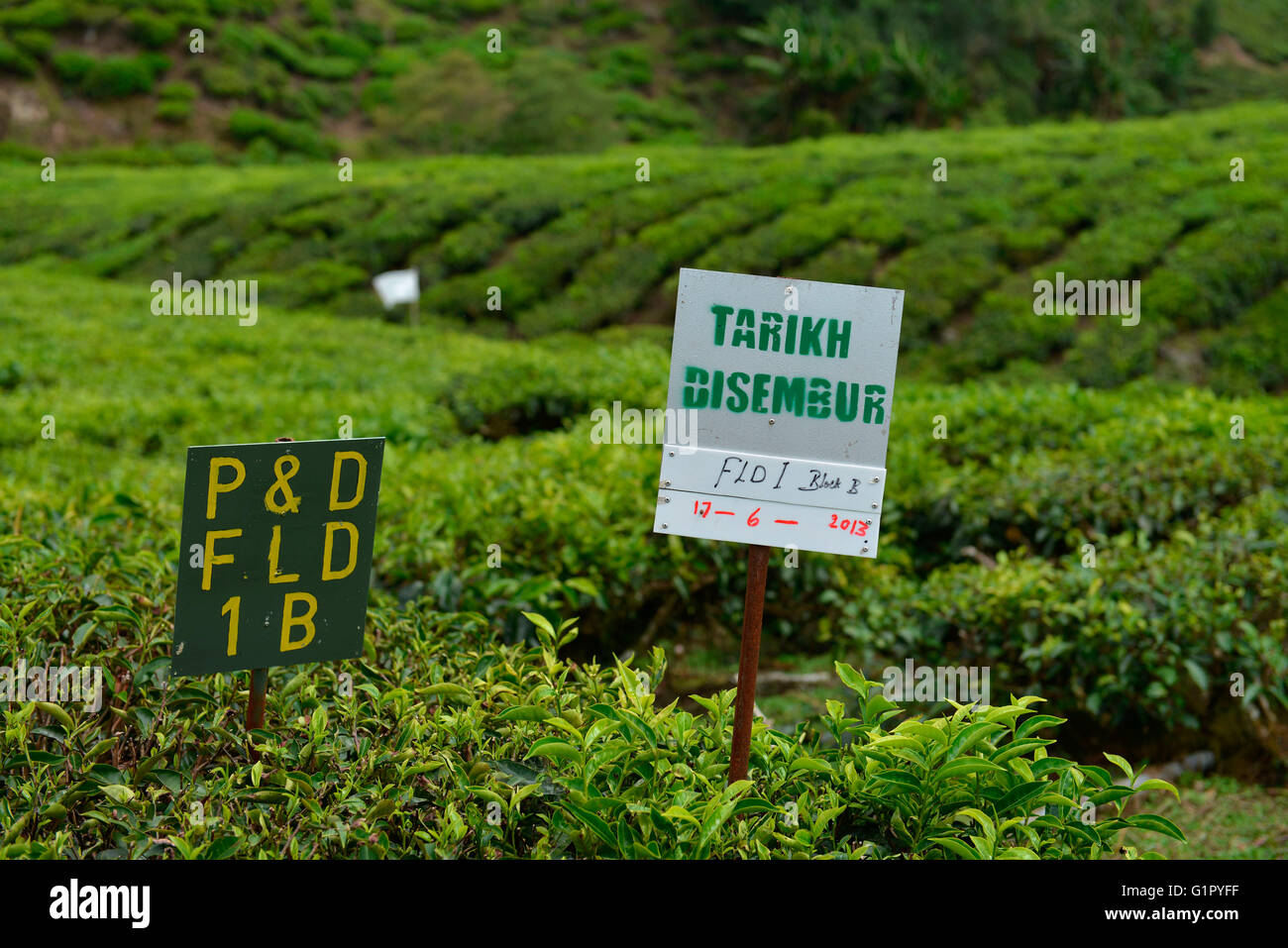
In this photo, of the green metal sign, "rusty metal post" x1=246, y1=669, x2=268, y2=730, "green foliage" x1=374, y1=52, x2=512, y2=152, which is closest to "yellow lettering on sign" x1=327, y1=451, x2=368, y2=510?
the green metal sign

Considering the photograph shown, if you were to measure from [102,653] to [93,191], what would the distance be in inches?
848

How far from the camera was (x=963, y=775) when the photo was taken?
6.34ft

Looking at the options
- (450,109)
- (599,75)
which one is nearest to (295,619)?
(450,109)

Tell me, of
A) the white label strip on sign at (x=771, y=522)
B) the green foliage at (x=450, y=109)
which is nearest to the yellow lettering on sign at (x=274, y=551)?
the white label strip on sign at (x=771, y=522)

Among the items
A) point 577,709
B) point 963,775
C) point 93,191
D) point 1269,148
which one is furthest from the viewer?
point 93,191

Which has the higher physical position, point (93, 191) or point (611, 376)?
point (93, 191)

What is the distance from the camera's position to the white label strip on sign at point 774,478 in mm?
2045

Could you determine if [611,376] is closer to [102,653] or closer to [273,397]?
[273,397]

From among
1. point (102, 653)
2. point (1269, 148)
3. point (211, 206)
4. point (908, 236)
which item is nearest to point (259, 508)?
point (102, 653)

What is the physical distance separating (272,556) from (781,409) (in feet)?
3.65

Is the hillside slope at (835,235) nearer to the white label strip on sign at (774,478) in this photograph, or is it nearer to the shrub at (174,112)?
the white label strip on sign at (774,478)

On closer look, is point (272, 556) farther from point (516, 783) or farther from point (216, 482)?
point (516, 783)

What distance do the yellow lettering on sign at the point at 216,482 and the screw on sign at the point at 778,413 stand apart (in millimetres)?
869

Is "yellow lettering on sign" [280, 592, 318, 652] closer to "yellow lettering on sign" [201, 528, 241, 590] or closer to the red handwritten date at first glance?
"yellow lettering on sign" [201, 528, 241, 590]
